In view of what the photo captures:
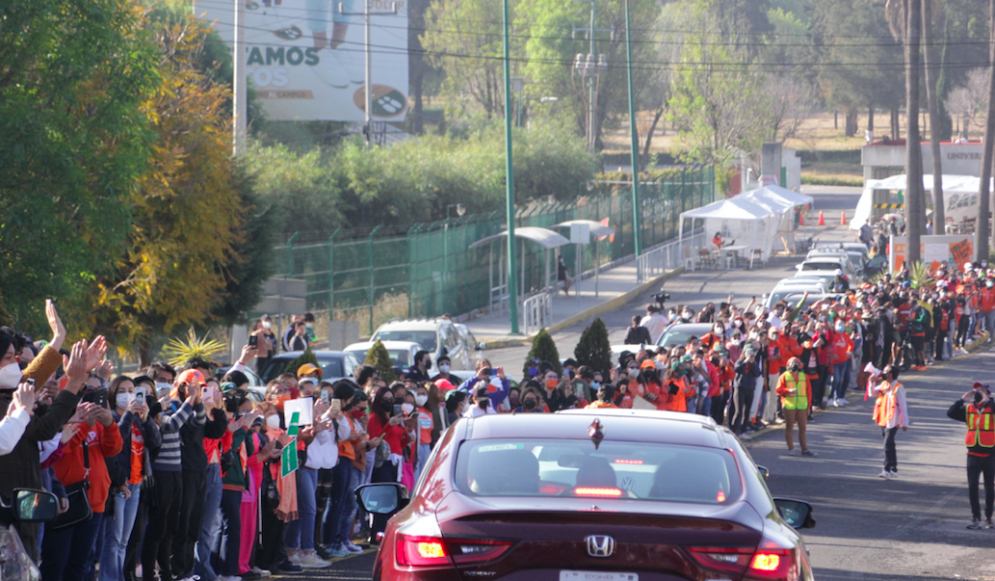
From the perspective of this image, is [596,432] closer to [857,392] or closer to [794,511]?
[794,511]

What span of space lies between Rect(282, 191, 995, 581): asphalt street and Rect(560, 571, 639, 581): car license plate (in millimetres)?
6010

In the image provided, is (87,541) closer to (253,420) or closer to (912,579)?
(253,420)

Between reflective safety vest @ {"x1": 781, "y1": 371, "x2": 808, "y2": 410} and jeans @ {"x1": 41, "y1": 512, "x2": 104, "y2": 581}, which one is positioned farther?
reflective safety vest @ {"x1": 781, "y1": 371, "x2": 808, "y2": 410}

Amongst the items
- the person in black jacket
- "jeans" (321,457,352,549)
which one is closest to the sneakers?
"jeans" (321,457,352,549)

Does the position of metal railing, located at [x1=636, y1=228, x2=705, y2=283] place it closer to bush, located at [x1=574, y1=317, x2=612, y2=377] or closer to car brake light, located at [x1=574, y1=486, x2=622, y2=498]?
bush, located at [x1=574, y1=317, x2=612, y2=377]

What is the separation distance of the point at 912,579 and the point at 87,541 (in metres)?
7.06

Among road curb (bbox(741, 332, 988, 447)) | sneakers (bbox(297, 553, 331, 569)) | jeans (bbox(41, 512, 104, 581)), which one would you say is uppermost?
jeans (bbox(41, 512, 104, 581))

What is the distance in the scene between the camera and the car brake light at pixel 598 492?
4.54 m

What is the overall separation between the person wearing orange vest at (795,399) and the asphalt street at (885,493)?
1.20 ft

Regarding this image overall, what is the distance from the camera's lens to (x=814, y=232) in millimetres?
63312

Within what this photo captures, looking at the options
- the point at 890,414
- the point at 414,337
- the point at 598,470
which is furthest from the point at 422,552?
the point at 414,337

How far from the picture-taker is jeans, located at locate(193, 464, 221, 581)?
9.16 meters

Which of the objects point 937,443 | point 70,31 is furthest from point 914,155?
point 70,31

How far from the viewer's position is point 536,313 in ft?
117
